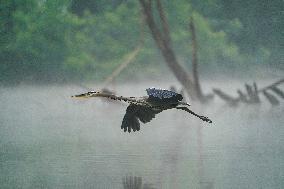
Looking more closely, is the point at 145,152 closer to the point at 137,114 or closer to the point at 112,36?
the point at 137,114

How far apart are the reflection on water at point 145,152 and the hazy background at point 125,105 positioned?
0.04 ft

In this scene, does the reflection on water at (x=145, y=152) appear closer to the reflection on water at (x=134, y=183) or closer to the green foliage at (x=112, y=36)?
the reflection on water at (x=134, y=183)

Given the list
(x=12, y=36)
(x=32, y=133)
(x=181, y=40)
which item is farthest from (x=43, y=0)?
(x=32, y=133)

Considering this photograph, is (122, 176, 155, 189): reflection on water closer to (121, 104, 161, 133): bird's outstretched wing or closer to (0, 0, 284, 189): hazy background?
(0, 0, 284, 189): hazy background

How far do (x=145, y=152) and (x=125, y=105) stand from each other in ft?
17.0

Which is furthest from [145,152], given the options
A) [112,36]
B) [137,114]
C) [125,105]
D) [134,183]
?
[112,36]

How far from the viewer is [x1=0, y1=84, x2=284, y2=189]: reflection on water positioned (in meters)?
3.83

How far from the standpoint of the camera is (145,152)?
16.2 ft

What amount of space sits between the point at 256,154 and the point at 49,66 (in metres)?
9.69

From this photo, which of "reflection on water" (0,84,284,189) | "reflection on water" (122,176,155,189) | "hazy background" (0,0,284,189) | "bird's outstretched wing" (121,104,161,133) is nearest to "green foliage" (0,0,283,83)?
"hazy background" (0,0,284,189)

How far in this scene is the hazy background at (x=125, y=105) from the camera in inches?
161

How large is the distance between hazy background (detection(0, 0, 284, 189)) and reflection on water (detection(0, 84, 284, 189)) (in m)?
0.01

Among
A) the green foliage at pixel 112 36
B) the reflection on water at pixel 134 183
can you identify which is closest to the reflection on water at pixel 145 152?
the reflection on water at pixel 134 183

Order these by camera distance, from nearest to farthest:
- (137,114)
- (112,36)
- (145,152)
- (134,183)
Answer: (137,114)
(134,183)
(145,152)
(112,36)
